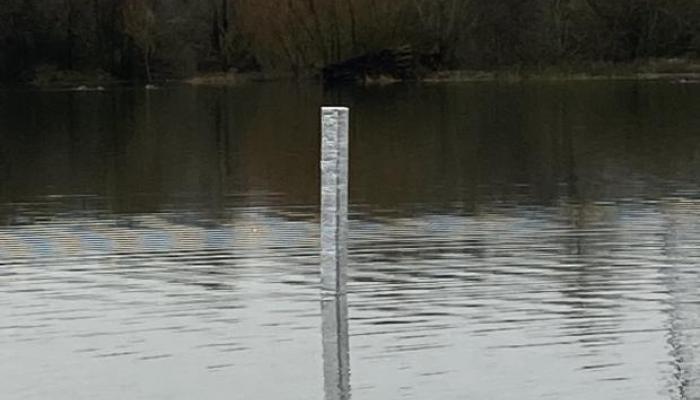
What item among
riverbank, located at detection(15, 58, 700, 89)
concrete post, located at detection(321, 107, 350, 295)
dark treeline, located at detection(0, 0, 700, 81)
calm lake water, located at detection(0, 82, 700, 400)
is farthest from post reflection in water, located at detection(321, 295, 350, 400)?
dark treeline, located at detection(0, 0, 700, 81)

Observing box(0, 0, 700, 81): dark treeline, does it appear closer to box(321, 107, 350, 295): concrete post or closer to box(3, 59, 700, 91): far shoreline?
box(3, 59, 700, 91): far shoreline

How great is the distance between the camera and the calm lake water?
30.1 feet

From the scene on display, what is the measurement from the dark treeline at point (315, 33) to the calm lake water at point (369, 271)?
32.8 metres

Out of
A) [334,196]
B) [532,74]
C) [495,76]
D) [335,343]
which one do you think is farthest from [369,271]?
[532,74]

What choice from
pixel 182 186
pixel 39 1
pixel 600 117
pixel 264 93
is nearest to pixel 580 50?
pixel 264 93

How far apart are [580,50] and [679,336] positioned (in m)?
54.1

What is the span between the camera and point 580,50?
207ft

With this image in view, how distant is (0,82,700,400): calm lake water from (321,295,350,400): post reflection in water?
2 centimetres

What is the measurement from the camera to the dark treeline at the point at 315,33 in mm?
59375

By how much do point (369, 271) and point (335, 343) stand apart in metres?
5.83

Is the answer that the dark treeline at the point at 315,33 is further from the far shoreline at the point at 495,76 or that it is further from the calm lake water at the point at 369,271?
the calm lake water at the point at 369,271

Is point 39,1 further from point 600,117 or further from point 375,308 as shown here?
point 375,308

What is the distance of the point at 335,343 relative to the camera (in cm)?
675

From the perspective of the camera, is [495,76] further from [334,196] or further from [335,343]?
[334,196]
